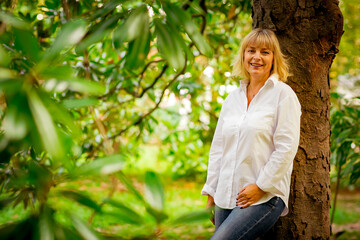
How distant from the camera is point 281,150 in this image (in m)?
1.40

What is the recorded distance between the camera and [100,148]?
3.00 metres

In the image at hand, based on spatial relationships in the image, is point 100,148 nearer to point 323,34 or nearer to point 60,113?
point 323,34

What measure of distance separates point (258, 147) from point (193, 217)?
86 cm

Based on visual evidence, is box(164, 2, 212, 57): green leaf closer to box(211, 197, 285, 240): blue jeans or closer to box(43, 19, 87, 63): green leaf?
box(43, 19, 87, 63): green leaf

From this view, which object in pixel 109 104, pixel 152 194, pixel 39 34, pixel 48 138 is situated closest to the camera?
pixel 48 138

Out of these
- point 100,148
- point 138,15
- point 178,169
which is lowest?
point 178,169

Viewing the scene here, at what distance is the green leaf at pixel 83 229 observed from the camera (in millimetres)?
640

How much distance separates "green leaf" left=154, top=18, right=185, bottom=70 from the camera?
2.53ft

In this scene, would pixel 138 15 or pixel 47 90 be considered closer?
pixel 47 90

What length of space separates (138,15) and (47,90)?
29 centimetres

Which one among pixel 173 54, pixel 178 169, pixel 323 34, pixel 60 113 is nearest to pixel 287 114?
pixel 323 34

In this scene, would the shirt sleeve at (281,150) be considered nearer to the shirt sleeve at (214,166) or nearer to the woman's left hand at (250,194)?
the woman's left hand at (250,194)

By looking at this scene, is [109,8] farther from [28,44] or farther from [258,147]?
[258,147]

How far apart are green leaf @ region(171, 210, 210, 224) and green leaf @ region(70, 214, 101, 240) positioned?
0.55ft
